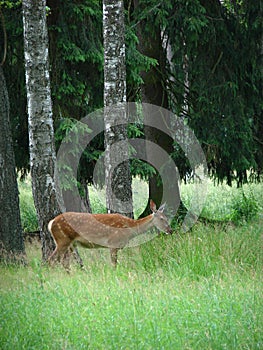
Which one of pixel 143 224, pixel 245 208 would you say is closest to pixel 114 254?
pixel 143 224

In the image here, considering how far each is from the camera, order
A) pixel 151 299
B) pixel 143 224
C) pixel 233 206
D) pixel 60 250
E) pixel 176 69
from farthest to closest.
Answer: pixel 233 206 < pixel 176 69 < pixel 143 224 < pixel 60 250 < pixel 151 299

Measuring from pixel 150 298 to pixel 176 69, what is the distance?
10043 mm

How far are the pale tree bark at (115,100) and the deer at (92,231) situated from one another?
1.44 ft

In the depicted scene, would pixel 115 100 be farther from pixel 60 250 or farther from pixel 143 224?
pixel 60 250

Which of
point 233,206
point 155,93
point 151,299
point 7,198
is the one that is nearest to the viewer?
point 151,299

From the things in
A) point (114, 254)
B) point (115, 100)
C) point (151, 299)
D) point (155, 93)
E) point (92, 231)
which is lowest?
point (151, 299)

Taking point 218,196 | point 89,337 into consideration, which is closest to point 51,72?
point 89,337

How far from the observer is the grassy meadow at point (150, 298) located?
251 inches

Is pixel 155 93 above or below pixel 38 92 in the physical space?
above

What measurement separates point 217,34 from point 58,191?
20.6 ft

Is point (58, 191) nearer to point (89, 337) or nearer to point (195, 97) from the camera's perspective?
point (89, 337)

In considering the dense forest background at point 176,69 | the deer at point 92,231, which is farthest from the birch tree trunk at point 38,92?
the dense forest background at point 176,69

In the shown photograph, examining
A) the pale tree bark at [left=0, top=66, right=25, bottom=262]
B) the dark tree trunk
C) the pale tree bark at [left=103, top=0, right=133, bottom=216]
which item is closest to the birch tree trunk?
the pale tree bark at [left=103, top=0, right=133, bottom=216]

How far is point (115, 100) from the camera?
35.2ft
